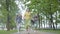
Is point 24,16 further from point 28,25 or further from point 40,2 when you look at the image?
point 40,2

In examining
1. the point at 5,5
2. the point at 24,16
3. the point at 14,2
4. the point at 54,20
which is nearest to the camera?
the point at 24,16

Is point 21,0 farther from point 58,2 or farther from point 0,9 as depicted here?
point 58,2

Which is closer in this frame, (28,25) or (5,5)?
(28,25)

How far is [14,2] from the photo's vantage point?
29.6 metres

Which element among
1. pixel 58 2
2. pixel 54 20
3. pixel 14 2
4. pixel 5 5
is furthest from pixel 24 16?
pixel 54 20

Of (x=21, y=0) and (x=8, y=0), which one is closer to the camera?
(x=8, y=0)

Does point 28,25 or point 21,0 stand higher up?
point 21,0

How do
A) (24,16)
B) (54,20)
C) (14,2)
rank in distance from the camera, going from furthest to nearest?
(54,20) → (14,2) → (24,16)

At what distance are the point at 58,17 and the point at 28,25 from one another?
22884mm

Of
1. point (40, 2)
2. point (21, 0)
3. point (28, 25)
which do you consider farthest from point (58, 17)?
point (28, 25)

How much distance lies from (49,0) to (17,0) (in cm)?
981

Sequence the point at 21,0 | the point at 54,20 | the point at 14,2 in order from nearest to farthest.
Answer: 1. the point at 14,2
2. the point at 21,0
3. the point at 54,20

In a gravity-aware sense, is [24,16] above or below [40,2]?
below

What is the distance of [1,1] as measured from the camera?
27.9m
